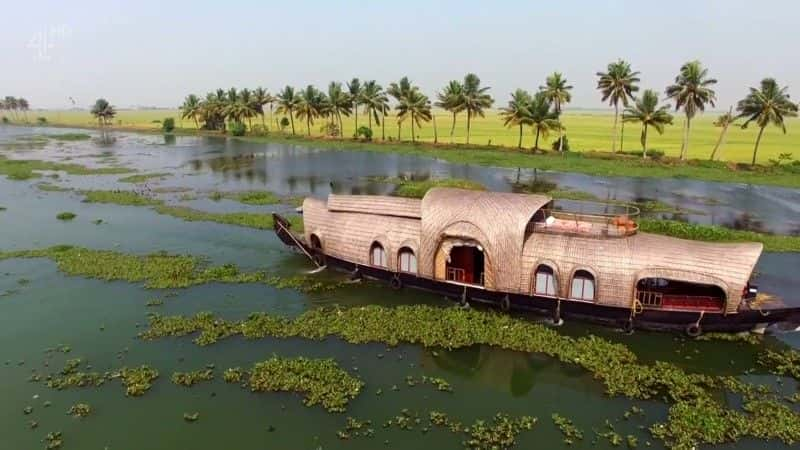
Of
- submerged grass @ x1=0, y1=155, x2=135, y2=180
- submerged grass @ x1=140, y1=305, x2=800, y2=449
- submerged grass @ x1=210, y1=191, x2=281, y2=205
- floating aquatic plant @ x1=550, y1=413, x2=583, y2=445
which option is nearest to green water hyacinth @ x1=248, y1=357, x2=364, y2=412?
submerged grass @ x1=140, y1=305, x2=800, y2=449

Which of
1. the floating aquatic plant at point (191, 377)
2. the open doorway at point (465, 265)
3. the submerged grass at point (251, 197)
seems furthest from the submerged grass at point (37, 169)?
the open doorway at point (465, 265)

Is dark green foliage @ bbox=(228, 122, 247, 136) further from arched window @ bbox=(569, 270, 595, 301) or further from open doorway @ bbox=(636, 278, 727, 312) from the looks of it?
open doorway @ bbox=(636, 278, 727, 312)

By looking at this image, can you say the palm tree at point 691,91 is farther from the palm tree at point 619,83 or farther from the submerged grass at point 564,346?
the submerged grass at point 564,346

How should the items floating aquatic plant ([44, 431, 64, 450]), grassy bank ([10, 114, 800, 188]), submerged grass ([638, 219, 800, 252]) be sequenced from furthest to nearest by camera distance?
grassy bank ([10, 114, 800, 188]), submerged grass ([638, 219, 800, 252]), floating aquatic plant ([44, 431, 64, 450])

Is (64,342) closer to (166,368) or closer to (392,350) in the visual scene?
(166,368)

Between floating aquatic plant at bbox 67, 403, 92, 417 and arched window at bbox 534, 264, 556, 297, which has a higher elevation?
arched window at bbox 534, 264, 556, 297

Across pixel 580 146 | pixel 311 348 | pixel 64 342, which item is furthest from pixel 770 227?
pixel 580 146
